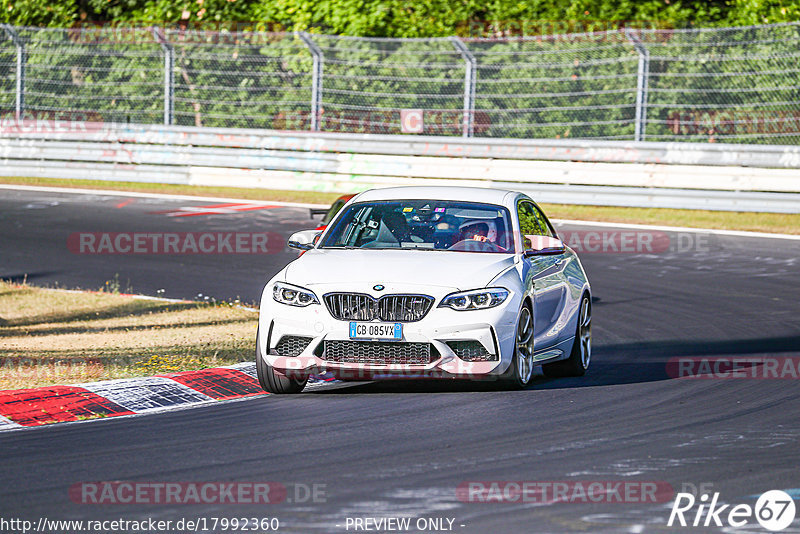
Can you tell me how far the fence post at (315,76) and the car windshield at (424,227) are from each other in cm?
1610

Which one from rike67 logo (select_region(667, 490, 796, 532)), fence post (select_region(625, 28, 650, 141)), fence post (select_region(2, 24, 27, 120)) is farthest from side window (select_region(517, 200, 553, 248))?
fence post (select_region(2, 24, 27, 120))

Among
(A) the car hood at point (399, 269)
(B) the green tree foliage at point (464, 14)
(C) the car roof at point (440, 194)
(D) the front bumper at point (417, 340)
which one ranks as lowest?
(D) the front bumper at point (417, 340)

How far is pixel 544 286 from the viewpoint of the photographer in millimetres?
10039

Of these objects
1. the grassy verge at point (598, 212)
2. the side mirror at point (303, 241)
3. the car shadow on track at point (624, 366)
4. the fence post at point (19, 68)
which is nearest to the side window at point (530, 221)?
the car shadow on track at point (624, 366)

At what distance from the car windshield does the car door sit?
0.80 feet

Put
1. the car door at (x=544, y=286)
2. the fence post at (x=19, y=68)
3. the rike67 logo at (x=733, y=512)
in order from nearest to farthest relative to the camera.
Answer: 1. the rike67 logo at (x=733, y=512)
2. the car door at (x=544, y=286)
3. the fence post at (x=19, y=68)

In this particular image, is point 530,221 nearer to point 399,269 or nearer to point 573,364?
point 573,364

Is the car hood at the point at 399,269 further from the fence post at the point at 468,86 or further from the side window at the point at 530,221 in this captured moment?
the fence post at the point at 468,86

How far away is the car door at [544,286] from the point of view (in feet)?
32.2

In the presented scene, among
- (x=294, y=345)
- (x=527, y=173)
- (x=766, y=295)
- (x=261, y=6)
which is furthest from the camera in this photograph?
(x=261, y=6)

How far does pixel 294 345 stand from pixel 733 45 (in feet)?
55.8

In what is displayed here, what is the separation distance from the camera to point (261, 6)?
107 feet

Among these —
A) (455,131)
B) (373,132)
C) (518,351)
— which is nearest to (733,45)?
(455,131)

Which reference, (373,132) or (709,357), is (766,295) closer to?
(709,357)
